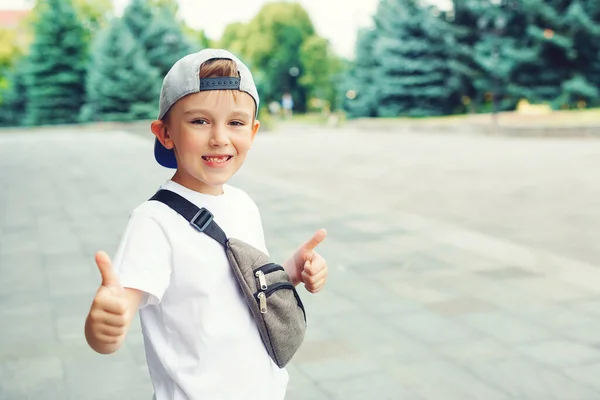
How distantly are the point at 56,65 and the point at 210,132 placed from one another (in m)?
38.4

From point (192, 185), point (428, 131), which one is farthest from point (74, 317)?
point (428, 131)

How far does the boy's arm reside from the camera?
53.9 inches

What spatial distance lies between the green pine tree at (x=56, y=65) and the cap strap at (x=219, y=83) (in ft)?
124

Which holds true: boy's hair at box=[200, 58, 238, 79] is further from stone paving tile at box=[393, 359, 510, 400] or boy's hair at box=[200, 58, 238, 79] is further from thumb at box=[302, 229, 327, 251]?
stone paving tile at box=[393, 359, 510, 400]

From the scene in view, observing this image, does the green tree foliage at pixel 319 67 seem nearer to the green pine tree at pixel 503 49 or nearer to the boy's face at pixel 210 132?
the green pine tree at pixel 503 49

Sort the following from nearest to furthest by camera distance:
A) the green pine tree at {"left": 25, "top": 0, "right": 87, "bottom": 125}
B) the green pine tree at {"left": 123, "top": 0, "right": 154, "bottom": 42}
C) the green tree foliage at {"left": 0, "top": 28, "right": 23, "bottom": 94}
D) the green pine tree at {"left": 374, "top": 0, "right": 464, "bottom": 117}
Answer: the green pine tree at {"left": 374, "top": 0, "right": 464, "bottom": 117}, the green pine tree at {"left": 123, "top": 0, "right": 154, "bottom": 42}, the green pine tree at {"left": 25, "top": 0, "right": 87, "bottom": 125}, the green tree foliage at {"left": 0, "top": 28, "right": 23, "bottom": 94}

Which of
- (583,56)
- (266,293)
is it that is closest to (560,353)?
(266,293)

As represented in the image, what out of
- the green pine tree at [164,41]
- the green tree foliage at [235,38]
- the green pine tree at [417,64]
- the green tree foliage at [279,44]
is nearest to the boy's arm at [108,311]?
the green pine tree at [417,64]

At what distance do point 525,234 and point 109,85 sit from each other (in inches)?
1196

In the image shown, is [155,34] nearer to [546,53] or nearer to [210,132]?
[546,53]

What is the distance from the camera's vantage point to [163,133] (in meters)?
1.63

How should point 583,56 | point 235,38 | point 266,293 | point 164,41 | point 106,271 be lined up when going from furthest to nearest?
point 235,38, point 164,41, point 583,56, point 266,293, point 106,271

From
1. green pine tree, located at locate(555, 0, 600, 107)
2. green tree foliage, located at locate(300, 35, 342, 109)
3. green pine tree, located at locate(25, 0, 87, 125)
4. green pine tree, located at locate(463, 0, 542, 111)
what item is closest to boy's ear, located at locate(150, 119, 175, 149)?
green pine tree, located at locate(463, 0, 542, 111)

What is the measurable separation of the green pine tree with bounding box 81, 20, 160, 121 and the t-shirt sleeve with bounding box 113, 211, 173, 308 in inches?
1314
